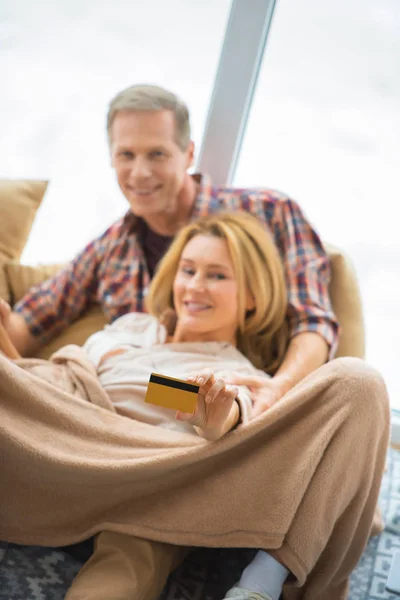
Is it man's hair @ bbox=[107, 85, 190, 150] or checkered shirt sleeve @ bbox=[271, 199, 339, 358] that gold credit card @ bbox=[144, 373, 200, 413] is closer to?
checkered shirt sleeve @ bbox=[271, 199, 339, 358]

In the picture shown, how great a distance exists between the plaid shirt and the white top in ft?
0.61

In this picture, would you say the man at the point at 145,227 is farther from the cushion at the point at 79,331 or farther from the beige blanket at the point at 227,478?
the beige blanket at the point at 227,478

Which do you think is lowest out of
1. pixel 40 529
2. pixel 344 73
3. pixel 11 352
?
pixel 40 529

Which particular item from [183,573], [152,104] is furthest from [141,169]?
[183,573]

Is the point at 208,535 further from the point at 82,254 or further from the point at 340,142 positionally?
the point at 340,142

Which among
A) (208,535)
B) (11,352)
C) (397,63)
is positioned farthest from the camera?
→ (397,63)

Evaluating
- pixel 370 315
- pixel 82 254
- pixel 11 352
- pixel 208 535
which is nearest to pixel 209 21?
pixel 82 254

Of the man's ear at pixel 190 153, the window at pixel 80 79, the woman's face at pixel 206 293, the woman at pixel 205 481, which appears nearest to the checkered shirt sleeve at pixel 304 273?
the woman's face at pixel 206 293

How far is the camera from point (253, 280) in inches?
64.4

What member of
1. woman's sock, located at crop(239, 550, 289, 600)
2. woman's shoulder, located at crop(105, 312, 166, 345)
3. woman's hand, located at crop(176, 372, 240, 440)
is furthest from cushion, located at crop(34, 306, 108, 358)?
woman's sock, located at crop(239, 550, 289, 600)

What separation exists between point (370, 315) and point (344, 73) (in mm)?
725

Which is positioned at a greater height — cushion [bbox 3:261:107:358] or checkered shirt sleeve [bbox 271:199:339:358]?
checkered shirt sleeve [bbox 271:199:339:358]

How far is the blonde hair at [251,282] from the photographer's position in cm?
164

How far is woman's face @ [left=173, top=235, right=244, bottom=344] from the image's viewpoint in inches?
62.4
